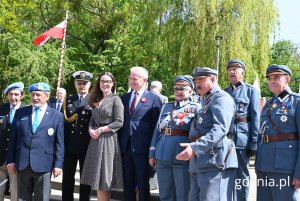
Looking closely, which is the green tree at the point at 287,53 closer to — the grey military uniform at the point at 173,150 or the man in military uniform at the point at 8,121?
the man in military uniform at the point at 8,121

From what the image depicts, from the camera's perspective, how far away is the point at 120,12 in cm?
2748

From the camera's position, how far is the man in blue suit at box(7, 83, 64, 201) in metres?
5.36

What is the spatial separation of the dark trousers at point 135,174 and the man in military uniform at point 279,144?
1496 mm

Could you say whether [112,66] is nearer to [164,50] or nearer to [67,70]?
[67,70]

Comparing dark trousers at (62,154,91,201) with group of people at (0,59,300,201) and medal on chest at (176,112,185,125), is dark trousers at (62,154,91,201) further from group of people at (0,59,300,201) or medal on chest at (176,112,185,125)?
medal on chest at (176,112,185,125)

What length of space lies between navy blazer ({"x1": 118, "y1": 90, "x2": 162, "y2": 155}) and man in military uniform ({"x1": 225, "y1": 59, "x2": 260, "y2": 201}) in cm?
103

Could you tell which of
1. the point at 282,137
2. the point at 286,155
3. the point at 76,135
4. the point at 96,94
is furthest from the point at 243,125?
the point at 76,135

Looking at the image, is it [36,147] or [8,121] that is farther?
[8,121]

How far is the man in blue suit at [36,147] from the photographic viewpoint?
17.6 ft

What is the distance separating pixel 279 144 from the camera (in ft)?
14.5

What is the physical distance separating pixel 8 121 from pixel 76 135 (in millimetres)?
984

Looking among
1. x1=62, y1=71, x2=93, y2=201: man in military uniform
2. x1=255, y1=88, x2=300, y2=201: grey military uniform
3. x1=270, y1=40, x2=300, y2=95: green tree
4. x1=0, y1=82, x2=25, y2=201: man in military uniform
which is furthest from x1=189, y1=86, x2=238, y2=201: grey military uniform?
x1=270, y1=40, x2=300, y2=95: green tree

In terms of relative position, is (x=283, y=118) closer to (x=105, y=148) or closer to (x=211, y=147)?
(x=211, y=147)

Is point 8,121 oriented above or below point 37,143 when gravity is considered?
above
